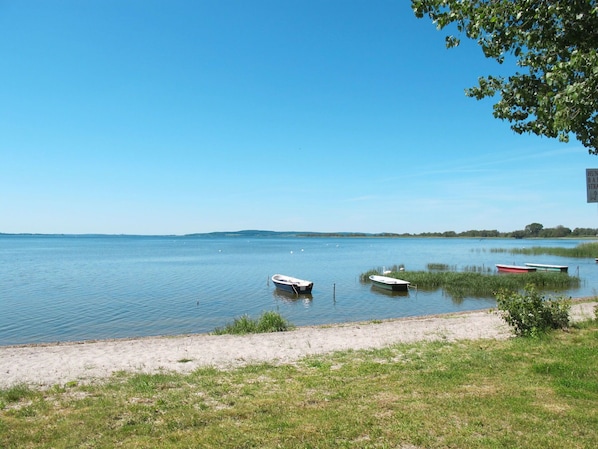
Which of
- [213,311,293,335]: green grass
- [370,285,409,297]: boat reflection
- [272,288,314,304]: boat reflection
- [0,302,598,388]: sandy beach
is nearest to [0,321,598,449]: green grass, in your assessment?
[0,302,598,388]: sandy beach

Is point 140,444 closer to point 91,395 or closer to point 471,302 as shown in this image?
point 91,395

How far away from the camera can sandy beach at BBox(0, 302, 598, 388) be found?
10578 mm

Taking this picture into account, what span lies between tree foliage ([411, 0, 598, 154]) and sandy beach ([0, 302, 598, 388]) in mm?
7740

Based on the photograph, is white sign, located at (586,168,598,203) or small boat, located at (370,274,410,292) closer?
white sign, located at (586,168,598,203)

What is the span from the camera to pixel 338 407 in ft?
22.2

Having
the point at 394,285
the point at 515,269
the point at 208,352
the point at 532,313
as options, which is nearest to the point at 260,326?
the point at 208,352

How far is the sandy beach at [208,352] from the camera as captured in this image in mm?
10578

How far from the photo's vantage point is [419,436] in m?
5.52

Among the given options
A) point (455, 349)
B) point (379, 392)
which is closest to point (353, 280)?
point (455, 349)

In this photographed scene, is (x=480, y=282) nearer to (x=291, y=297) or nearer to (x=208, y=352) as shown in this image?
(x=291, y=297)

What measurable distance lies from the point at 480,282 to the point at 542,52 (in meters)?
33.1

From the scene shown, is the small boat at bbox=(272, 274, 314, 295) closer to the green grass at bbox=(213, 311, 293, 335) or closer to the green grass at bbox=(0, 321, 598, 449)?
the green grass at bbox=(213, 311, 293, 335)

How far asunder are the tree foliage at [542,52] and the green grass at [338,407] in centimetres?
399

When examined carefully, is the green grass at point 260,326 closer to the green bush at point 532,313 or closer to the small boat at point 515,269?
the green bush at point 532,313
